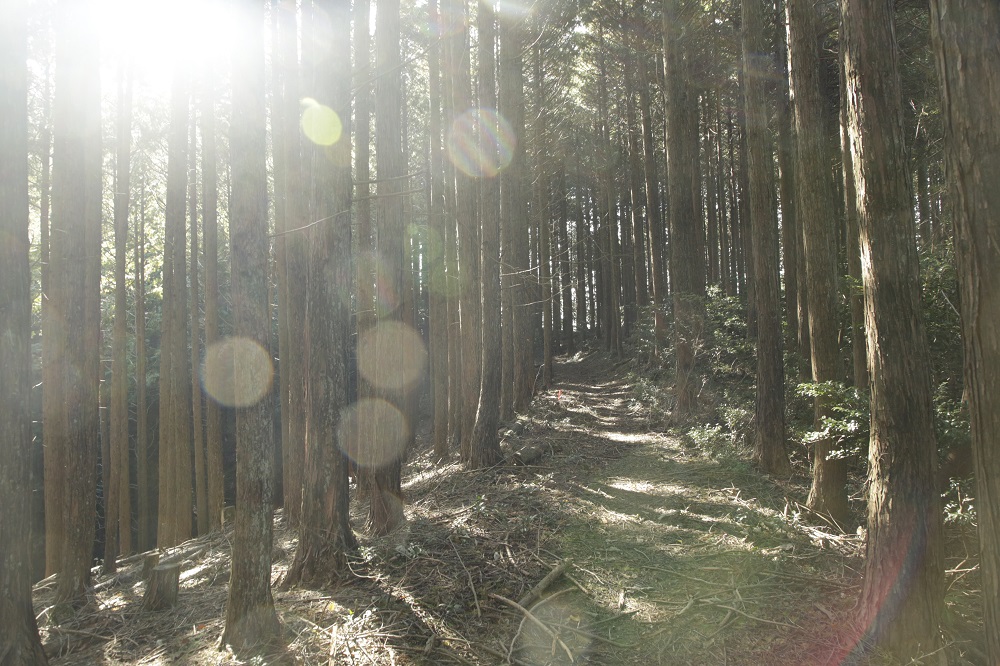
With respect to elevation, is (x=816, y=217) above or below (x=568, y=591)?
above

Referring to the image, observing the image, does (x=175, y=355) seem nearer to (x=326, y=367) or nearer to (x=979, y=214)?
(x=326, y=367)

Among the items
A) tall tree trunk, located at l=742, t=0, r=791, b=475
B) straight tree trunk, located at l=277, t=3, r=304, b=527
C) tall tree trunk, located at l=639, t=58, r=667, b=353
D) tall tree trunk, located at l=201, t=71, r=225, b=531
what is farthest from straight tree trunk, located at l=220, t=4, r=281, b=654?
tall tree trunk, located at l=639, t=58, r=667, b=353

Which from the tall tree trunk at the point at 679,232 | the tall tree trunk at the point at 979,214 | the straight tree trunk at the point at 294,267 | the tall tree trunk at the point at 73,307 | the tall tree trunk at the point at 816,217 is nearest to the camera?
the tall tree trunk at the point at 979,214

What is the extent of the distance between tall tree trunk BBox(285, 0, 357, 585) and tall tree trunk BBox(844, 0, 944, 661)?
449cm

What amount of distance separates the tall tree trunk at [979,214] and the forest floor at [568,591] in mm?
1311

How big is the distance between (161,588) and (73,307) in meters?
3.84

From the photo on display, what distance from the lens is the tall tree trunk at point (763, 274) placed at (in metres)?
8.06

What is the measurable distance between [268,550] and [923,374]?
5087 mm

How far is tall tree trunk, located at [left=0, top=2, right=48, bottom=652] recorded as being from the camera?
391cm

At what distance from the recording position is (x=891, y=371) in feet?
13.3

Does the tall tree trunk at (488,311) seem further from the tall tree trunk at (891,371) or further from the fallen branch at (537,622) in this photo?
the tall tree trunk at (891,371)

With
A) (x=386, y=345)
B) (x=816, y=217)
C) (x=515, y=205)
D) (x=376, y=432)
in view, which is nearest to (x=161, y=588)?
(x=376, y=432)

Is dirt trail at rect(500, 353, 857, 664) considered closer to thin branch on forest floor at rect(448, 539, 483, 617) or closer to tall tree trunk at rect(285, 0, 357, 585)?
thin branch on forest floor at rect(448, 539, 483, 617)

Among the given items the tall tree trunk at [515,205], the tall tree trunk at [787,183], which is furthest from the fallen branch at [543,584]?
the tall tree trunk at [787,183]
